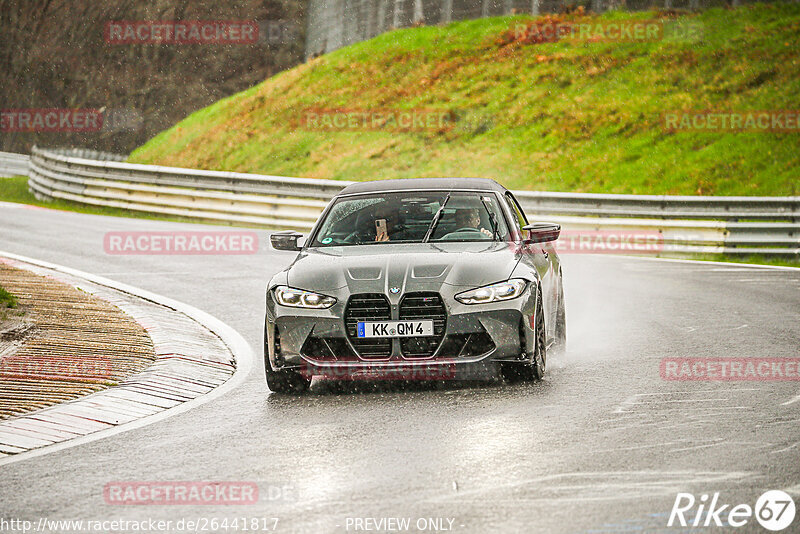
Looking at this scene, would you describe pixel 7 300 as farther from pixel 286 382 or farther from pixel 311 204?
pixel 311 204

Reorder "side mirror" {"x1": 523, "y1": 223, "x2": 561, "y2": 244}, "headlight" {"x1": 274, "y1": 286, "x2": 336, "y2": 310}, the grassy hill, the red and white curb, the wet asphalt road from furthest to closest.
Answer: the grassy hill < "side mirror" {"x1": 523, "y1": 223, "x2": 561, "y2": 244} < "headlight" {"x1": 274, "y1": 286, "x2": 336, "y2": 310} < the red and white curb < the wet asphalt road

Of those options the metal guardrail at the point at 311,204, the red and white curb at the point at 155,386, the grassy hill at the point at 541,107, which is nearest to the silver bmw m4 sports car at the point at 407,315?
the red and white curb at the point at 155,386

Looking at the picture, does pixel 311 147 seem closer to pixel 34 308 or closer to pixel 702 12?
pixel 702 12

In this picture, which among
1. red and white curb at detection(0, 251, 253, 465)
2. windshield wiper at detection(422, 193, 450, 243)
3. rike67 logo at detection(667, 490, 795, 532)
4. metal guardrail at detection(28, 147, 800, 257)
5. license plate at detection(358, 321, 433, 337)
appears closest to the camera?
rike67 logo at detection(667, 490, 795, 532)

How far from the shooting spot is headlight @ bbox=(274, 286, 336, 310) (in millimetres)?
8414

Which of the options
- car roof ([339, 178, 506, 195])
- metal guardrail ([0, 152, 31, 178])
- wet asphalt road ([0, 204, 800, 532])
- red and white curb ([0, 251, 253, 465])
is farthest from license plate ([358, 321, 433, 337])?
metal guardrail ([0, 152, 31, 178])

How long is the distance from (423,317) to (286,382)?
115 centimetres

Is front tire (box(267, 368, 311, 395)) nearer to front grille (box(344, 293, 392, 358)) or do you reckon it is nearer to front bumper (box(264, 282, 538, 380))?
front bumper (box(264, 282, 538, 380))

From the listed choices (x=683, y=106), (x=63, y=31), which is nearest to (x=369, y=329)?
(x=683, y=106)

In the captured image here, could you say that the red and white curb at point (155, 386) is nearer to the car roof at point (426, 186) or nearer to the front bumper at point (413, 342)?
the front bumper at point (413, 342)

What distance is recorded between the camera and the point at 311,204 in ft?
77.6

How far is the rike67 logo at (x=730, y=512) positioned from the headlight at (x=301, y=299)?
3.40 metres

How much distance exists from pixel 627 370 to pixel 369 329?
2.26 m

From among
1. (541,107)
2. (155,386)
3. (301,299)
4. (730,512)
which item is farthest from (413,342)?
(541,107)
